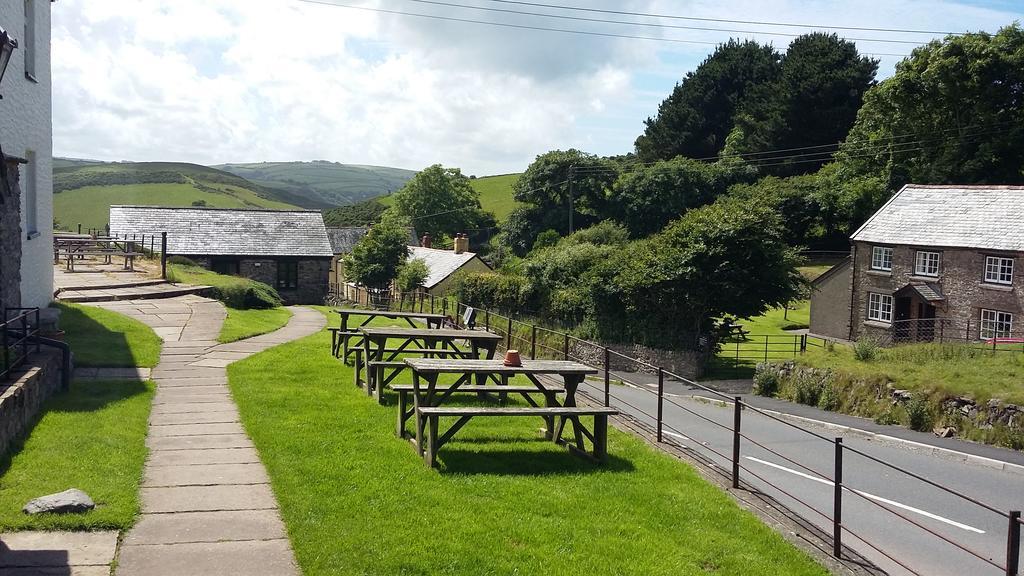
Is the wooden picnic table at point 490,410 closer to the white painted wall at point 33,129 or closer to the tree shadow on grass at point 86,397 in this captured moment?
the tree shadow on grass at point 86,397

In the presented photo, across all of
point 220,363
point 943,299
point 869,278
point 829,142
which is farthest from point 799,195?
point 220,363

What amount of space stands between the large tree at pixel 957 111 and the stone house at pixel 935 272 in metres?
Result: 14.0

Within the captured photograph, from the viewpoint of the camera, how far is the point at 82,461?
857 centimetres

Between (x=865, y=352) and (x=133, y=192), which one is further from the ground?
(x=133, y=192)

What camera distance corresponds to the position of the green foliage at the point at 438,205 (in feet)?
307

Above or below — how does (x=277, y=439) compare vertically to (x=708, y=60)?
below

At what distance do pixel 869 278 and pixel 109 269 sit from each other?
31974 mm

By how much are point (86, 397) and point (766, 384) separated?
20710 mm

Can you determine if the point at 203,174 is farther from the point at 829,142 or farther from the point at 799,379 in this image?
the point at 799,379

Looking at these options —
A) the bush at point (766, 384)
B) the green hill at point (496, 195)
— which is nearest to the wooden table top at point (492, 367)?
the bush at point (766, 384)

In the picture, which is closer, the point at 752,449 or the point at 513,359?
the point at 513,359

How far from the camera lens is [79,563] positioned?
624 centimetres

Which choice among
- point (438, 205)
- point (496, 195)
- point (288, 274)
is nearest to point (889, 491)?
point (288, 274)

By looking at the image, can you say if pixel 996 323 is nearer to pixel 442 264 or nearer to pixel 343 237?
pixel 442 264
